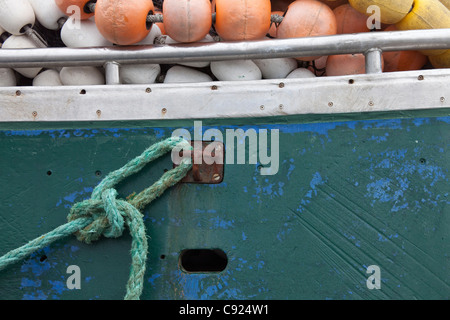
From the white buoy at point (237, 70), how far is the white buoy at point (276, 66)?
5 cm

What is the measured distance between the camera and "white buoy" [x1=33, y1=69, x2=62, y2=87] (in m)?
1.71

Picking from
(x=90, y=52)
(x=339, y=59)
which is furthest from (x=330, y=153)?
(x=90, y=52)

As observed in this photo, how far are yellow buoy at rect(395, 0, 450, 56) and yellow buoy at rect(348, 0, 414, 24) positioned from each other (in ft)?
0.10

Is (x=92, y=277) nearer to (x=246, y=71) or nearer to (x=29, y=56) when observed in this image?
(x=29, y=56)

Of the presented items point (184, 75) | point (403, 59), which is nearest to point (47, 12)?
point (184, 75)

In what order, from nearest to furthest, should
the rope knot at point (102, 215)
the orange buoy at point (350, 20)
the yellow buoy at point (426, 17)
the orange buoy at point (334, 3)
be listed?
the rope knot at point (102, 215)
the yellow buoy at point (426, 17)
the orange buoy at point (350, 20)
the orange buoy at point (334, 3)

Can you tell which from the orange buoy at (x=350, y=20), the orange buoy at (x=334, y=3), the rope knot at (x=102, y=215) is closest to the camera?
the rope knot at (x=102, y=215)

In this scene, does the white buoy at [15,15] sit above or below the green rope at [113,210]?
above

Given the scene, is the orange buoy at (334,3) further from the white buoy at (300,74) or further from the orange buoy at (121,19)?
the orange buoy at (121,19)

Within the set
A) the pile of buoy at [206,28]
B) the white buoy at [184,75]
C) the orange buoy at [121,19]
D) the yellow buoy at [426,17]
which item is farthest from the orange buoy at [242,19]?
the yellow buoy at [426,17]

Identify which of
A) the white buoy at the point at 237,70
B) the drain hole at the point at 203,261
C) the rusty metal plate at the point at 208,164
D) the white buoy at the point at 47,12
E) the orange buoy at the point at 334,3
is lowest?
the drain hole at the point at 203,261

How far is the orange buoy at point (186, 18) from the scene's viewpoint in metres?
1.52

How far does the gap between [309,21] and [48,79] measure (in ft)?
3.29
